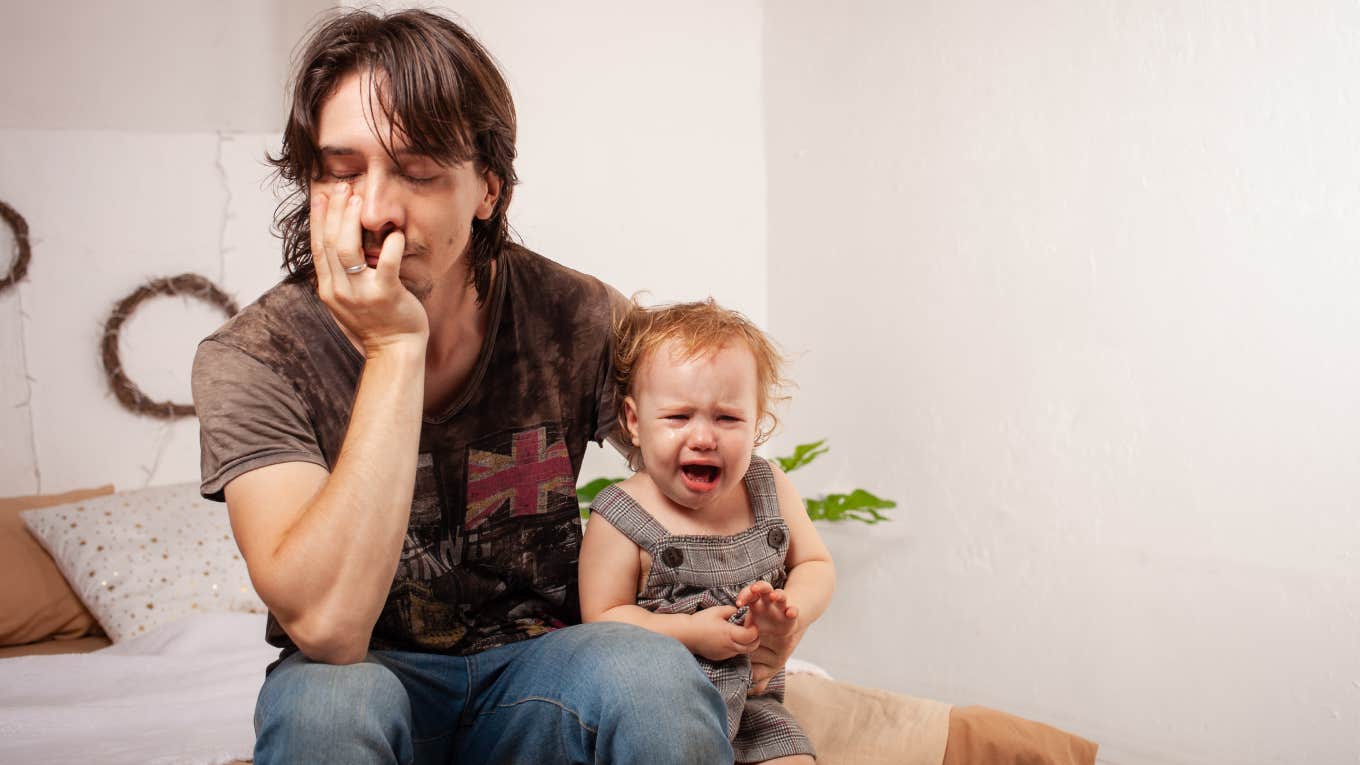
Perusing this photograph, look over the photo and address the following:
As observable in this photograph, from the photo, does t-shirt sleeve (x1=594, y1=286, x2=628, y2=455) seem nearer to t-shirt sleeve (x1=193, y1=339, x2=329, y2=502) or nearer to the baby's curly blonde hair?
the baby's curly blonde hair

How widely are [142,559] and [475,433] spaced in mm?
1233

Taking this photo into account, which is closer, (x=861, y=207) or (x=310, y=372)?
(x=310, y=372)

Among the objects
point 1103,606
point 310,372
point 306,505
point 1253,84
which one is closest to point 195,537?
point 310,372

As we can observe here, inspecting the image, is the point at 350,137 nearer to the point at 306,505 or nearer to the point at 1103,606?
the point at 306,505

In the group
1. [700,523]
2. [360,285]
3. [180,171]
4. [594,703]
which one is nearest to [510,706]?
[594,703]

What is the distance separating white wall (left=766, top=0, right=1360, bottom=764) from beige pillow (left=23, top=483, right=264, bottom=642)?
157cm

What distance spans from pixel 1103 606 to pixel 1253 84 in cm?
109

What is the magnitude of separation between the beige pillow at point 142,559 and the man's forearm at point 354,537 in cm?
127

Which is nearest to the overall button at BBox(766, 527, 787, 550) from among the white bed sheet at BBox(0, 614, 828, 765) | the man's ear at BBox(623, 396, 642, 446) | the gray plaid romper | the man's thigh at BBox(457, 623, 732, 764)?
the gray plaid romper

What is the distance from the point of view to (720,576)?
4.66 ft

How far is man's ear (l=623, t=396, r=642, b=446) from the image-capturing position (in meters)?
1.49

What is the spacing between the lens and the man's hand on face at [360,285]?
1183 millimetres

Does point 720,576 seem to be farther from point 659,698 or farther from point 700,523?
point 659,698

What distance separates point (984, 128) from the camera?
2.59 m
